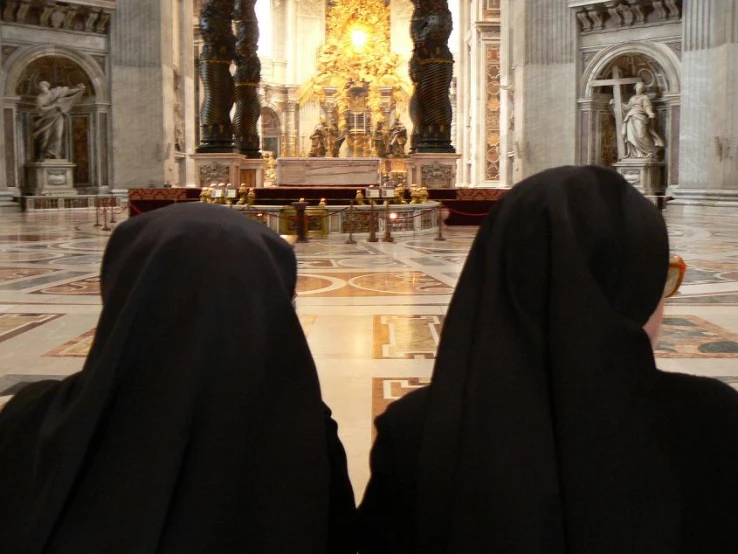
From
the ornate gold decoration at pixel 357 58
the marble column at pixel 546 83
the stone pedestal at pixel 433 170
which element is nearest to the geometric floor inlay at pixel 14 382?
the stone pedestal at pixel 433 170

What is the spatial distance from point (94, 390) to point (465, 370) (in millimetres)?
505

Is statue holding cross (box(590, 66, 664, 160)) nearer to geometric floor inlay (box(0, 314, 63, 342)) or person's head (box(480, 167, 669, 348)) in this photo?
geometric floor inlay (box(0, 314, 63, 342))

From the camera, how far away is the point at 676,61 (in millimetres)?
19734

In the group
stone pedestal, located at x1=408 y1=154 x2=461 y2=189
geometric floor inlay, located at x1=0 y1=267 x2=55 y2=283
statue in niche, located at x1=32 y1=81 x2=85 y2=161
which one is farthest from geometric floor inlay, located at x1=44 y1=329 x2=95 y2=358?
statue in niche, located at x1=32 y1=81 x2=85 y2=161

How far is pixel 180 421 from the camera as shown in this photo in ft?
4.17

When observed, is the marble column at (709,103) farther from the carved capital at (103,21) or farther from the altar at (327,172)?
the carved capital at (103,21)

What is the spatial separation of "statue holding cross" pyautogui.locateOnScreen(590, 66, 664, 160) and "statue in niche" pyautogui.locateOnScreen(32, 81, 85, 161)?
39.7 feet

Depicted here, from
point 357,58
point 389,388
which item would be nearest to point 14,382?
point 389,388

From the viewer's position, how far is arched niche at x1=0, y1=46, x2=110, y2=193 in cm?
2077

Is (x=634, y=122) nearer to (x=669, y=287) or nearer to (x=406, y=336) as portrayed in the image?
(x=406, y=336)

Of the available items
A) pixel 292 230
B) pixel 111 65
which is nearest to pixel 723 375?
pixel 292 230

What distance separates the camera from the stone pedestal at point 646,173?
67.2 ft

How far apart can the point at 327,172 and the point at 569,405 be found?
16131mm

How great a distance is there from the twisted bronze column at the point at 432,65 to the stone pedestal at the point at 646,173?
714cm
